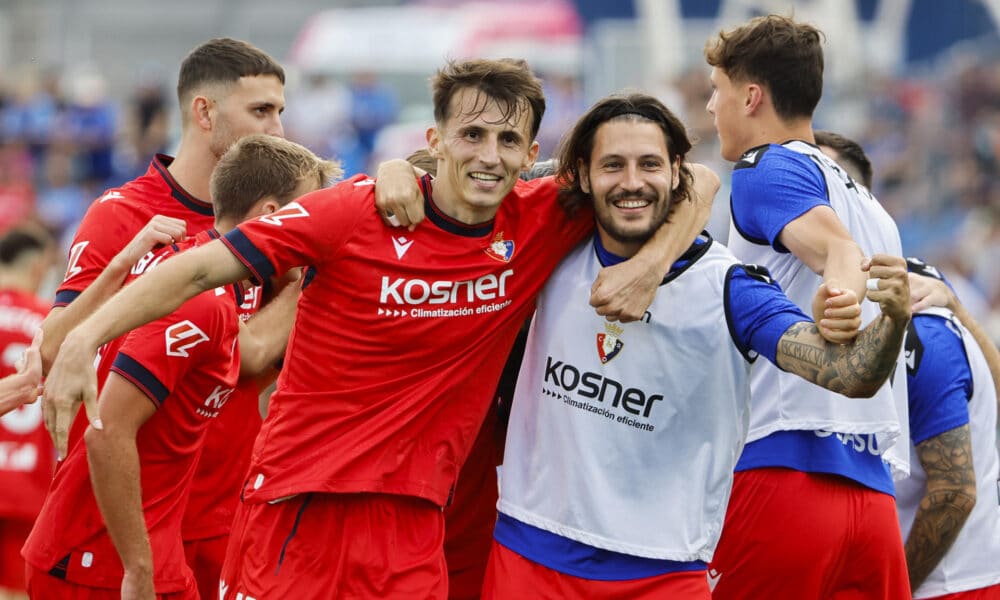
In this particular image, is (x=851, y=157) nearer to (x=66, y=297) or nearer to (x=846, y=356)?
(x=846, y=356)

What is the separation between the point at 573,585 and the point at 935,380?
195 centimetres

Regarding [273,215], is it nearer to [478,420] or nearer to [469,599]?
[478,420]

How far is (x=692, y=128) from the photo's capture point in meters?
12.5

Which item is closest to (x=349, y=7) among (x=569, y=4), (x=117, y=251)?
(x=569, y=4)

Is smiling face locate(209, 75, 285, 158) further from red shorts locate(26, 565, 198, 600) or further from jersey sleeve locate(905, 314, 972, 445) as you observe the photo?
jersey sleeve locate(905, 314, 972, 445)

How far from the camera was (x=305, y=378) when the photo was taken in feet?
16.0

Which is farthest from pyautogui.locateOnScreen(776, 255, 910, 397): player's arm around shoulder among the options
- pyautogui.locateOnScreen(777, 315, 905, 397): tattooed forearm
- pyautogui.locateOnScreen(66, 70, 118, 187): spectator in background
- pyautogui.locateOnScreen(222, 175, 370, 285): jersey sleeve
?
pyautogui.locateOnScreen(66, 70, 118, 187): spectator in background

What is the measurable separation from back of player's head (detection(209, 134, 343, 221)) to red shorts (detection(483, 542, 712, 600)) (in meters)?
1.70

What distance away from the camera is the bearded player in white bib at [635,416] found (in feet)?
15.8

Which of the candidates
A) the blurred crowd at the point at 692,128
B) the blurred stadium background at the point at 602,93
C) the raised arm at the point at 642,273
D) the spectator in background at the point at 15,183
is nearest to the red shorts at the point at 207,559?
the raised arm at the point at 642,273

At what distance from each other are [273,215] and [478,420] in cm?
107

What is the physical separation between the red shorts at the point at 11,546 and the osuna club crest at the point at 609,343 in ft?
15.8

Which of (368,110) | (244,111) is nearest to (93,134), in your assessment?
(368,110)

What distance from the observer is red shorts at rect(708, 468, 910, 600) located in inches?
208
